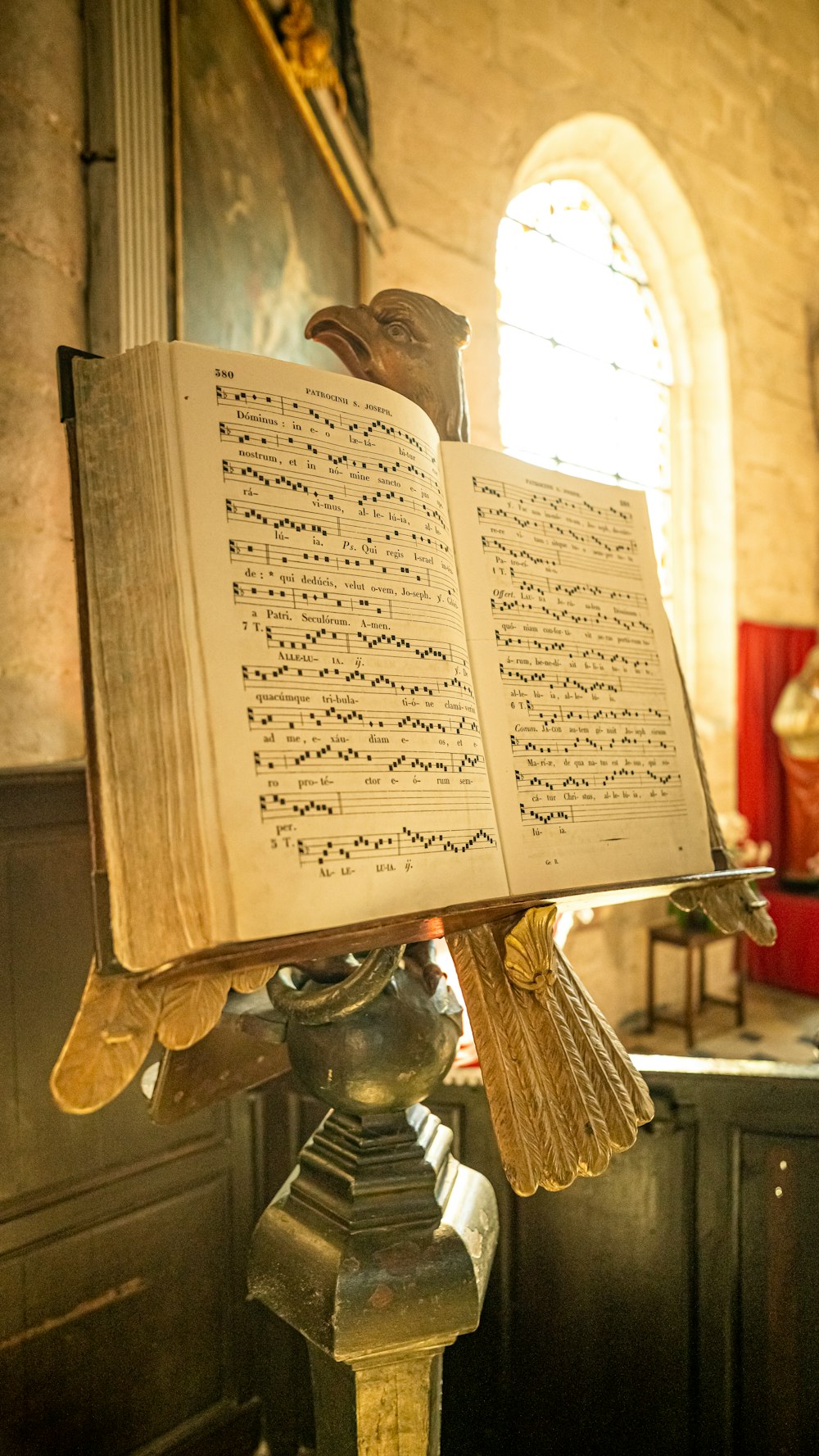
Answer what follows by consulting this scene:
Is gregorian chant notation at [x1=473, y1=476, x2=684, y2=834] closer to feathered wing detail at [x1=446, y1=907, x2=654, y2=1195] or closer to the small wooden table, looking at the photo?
feathered wing detail at [x1=446, y1=907, x2=654, y2=1195]

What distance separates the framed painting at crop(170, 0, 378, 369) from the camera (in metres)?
1.87

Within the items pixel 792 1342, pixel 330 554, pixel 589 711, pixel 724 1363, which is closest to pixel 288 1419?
pixel 724 1363

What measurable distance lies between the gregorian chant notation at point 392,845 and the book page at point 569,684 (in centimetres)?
6

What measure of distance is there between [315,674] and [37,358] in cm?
134

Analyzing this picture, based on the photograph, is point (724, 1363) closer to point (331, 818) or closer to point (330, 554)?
point (331, 818)

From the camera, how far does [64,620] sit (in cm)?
170

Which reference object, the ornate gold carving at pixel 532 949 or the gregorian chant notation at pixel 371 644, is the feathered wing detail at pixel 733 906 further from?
the gregorian chant notation at pixel 371 644

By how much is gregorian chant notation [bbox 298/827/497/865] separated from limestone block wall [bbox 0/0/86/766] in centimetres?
119

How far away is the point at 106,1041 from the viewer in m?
0.60

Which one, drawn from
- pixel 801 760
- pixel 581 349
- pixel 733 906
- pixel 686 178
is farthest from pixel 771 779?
pixel 733 906

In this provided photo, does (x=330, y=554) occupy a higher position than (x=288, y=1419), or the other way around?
(x=330, y=554)

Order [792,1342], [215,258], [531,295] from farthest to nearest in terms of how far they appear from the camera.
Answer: [531,295], [215,258], [792,1342]

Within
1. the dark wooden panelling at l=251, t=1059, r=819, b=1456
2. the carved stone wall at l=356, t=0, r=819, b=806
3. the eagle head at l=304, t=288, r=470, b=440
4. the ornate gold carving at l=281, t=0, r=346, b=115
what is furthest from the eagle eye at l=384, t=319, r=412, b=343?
the carved stone wall at l=356, t=0, r=819, b=806

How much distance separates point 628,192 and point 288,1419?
5.77 metres
